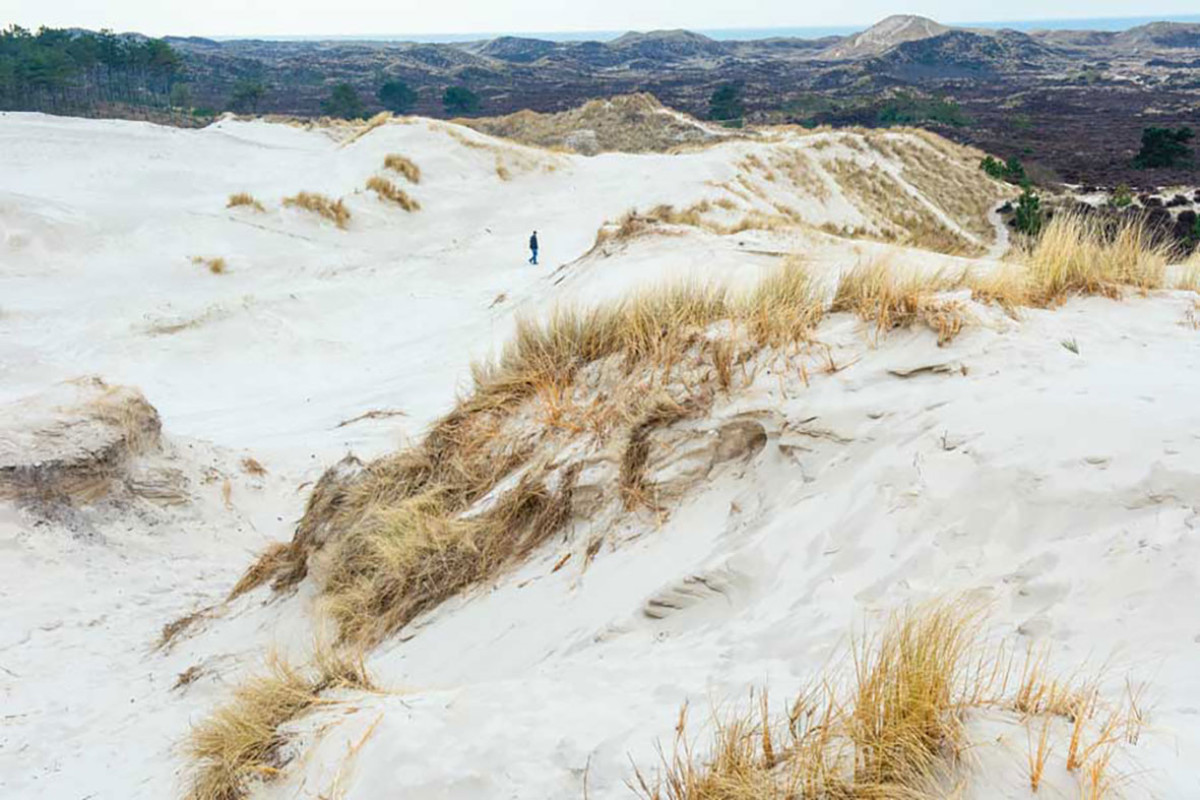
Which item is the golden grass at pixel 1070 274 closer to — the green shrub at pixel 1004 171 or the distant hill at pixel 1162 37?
the green shrub at pixel 1004 171

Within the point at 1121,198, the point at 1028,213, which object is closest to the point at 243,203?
the point at 1028,213

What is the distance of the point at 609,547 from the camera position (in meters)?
3.87

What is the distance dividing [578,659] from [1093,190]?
44.4 m

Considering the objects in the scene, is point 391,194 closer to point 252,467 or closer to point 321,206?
point 321,206

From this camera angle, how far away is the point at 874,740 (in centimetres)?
190

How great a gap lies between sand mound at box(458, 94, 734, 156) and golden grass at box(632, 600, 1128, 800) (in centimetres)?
4348

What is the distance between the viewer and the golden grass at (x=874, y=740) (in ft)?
6.00

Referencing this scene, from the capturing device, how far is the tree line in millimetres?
56375

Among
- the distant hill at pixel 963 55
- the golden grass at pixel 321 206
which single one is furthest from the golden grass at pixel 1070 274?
the distant hill at pixel 963 55

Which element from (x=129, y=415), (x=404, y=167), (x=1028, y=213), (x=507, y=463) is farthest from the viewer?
(x=1028, y=213)

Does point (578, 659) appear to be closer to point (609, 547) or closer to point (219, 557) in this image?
point (609, 547)

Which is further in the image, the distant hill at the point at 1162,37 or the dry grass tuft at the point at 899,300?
the distant hill at the point at 1162,37

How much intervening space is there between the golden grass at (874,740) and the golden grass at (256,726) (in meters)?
1.51

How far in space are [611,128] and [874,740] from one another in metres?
49.4
